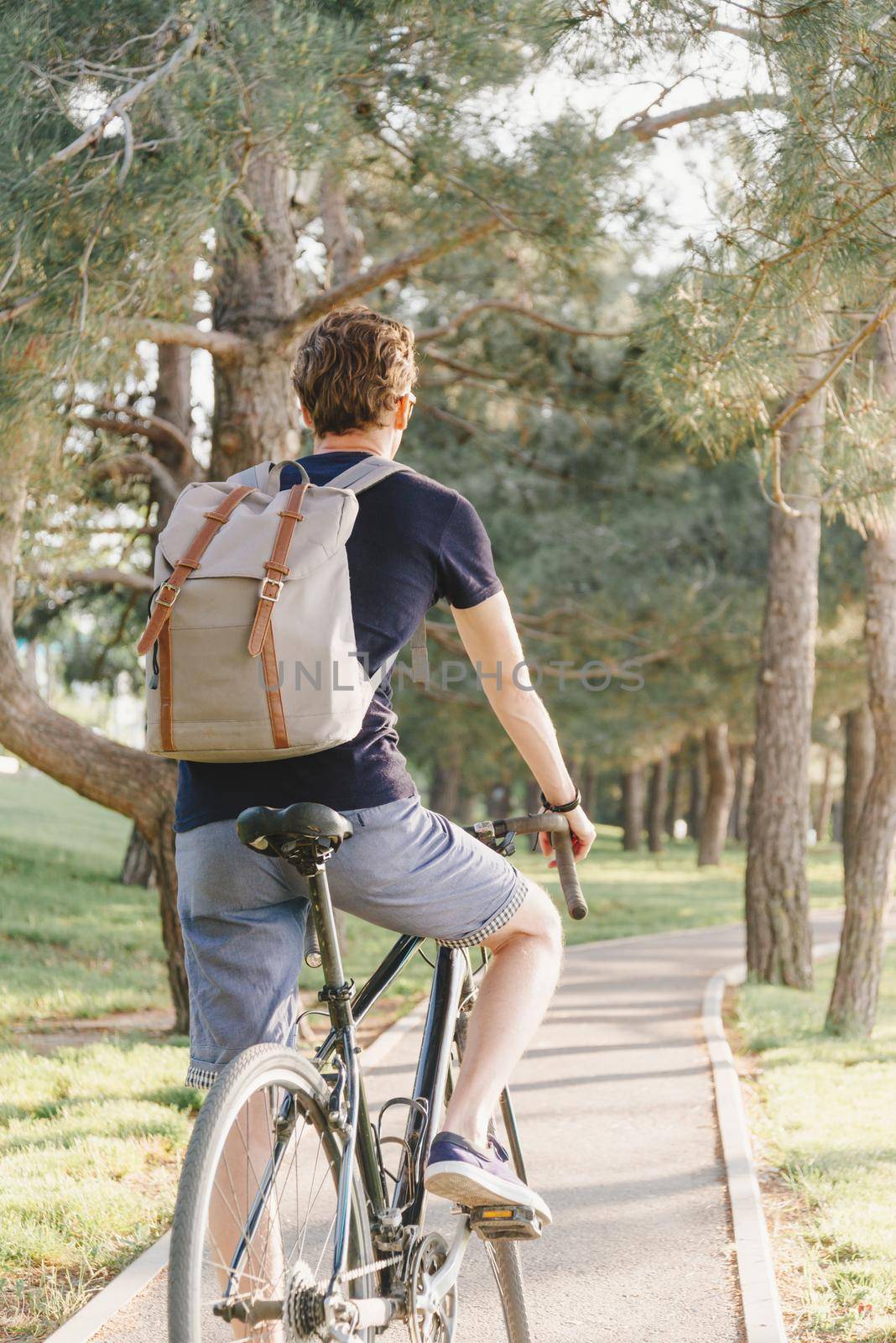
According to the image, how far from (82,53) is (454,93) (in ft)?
5.59

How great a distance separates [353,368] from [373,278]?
3.97 meters

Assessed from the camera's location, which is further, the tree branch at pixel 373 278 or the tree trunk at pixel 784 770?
the tree trunk at pixel 784 770

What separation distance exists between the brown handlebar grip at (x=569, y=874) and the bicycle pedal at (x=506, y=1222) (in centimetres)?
54

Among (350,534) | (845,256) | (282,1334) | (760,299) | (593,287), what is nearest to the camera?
(282,1334)

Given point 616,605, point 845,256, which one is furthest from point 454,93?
point 616,605

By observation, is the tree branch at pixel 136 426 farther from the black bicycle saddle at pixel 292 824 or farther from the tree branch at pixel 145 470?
the black bicycle saddle at pixel 292 824

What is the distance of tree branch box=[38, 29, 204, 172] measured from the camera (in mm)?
3771

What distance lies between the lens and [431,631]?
36.6 feet

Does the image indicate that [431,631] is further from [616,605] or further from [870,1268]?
[870,1268]

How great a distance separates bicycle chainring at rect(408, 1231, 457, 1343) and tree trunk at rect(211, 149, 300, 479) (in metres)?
4.75

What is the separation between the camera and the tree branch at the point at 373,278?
5.92 meters

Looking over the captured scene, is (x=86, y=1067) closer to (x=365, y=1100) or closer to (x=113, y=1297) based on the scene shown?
(x=113, y=1297)

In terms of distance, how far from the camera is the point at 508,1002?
96.5 inches

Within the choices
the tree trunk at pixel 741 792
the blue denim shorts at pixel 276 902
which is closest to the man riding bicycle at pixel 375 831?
the blue denim shorts at pixel 276 902
